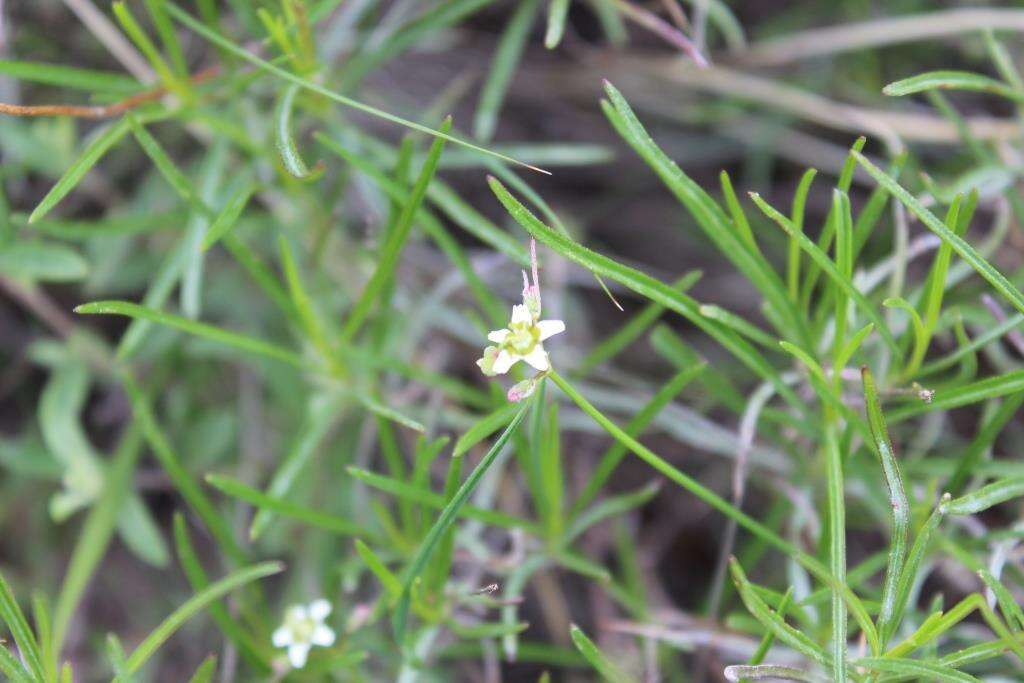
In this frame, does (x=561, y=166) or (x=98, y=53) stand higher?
(x=98, y=53)

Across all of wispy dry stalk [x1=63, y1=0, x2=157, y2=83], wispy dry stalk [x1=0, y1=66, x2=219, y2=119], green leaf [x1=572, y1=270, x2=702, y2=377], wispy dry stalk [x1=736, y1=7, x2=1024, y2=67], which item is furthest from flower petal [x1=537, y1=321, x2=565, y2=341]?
wispy dry stalk [x1=736, y1=7, x2=1024, y2=67]

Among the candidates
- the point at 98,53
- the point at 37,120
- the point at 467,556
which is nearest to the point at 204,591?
the point at 467,556

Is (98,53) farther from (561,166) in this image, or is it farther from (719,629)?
(719,629)

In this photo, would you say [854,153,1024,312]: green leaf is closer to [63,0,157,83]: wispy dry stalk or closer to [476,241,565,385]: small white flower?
[476,241,565,385]: small white flower

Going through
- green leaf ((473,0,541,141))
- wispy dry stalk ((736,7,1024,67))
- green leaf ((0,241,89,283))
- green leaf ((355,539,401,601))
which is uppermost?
green leaf ((473,0,541,141))

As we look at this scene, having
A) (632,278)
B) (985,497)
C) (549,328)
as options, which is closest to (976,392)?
(985,497)

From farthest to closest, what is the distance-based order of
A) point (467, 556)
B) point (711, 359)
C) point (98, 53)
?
1. point (711, 359)
2. point (98, 53)
3. point (467, 556)

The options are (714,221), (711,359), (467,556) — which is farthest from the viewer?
(711,359)

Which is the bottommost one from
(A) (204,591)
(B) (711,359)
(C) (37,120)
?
(B) (711,359)
